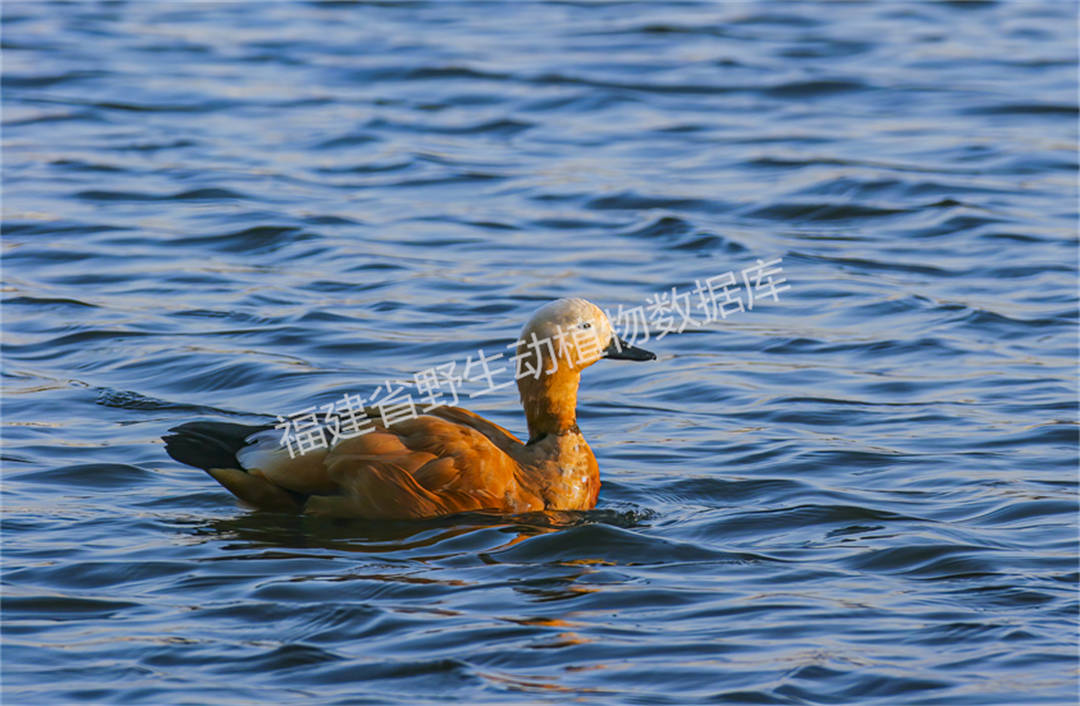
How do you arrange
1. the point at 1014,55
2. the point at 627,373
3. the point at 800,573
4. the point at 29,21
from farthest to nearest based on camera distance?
the point at 29,21, the point at 1014,55, the point at 627,373, the point at 800,573

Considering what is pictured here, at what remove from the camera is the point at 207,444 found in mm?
7141

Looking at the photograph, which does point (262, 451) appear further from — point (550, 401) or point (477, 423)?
point (550, 401)

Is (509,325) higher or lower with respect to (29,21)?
lower

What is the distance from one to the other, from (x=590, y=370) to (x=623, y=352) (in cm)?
241

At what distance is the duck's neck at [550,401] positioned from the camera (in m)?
7.43

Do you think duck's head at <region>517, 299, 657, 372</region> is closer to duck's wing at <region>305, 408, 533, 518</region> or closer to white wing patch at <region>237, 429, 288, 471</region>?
duck's wing at <region>305, 408, 533, 518</region>

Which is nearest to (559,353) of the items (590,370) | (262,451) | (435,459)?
(435,459)

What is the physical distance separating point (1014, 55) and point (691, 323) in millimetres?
10154

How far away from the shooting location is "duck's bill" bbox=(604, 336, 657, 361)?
24.6 ft

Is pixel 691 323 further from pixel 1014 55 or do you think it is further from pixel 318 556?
pixel 1014 55

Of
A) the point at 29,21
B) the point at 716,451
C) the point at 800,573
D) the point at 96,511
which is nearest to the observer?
the point at 800,573

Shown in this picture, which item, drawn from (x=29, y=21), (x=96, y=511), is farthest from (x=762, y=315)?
(x=29, y=21)

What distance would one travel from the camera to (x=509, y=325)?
10508mm

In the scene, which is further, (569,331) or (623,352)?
(623,352)
